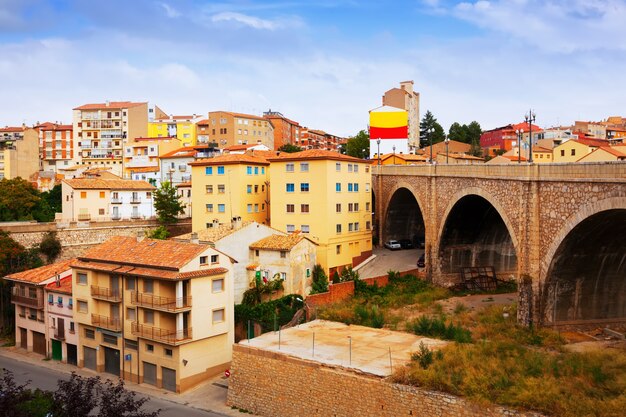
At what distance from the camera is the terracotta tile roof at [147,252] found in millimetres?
28953

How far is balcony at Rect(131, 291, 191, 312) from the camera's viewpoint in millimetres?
28000

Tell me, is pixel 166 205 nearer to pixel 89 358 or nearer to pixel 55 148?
pixel 89 358

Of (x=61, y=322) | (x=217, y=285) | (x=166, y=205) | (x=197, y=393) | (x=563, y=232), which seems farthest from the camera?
(x=166, y=205)

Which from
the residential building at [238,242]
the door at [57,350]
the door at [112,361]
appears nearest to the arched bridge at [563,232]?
the residential building at [238,242]

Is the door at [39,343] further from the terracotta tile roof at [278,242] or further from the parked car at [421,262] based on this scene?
the parked car at [421,262]

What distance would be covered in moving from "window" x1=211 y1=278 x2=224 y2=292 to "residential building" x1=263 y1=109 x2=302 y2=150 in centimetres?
6768

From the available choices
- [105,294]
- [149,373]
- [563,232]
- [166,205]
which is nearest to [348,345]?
[563,232]

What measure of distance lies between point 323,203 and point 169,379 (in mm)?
15941

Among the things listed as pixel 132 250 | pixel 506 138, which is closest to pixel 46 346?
pixel 132 250

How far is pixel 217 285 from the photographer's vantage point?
2973 centimetres

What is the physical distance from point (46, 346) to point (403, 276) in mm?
21380

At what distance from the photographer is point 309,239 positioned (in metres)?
37.5

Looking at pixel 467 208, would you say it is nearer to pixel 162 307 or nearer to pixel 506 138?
pixel 162 307

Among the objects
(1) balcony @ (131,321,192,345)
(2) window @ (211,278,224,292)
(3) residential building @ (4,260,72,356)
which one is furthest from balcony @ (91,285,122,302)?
(2) window @ (211,278,224,292)
